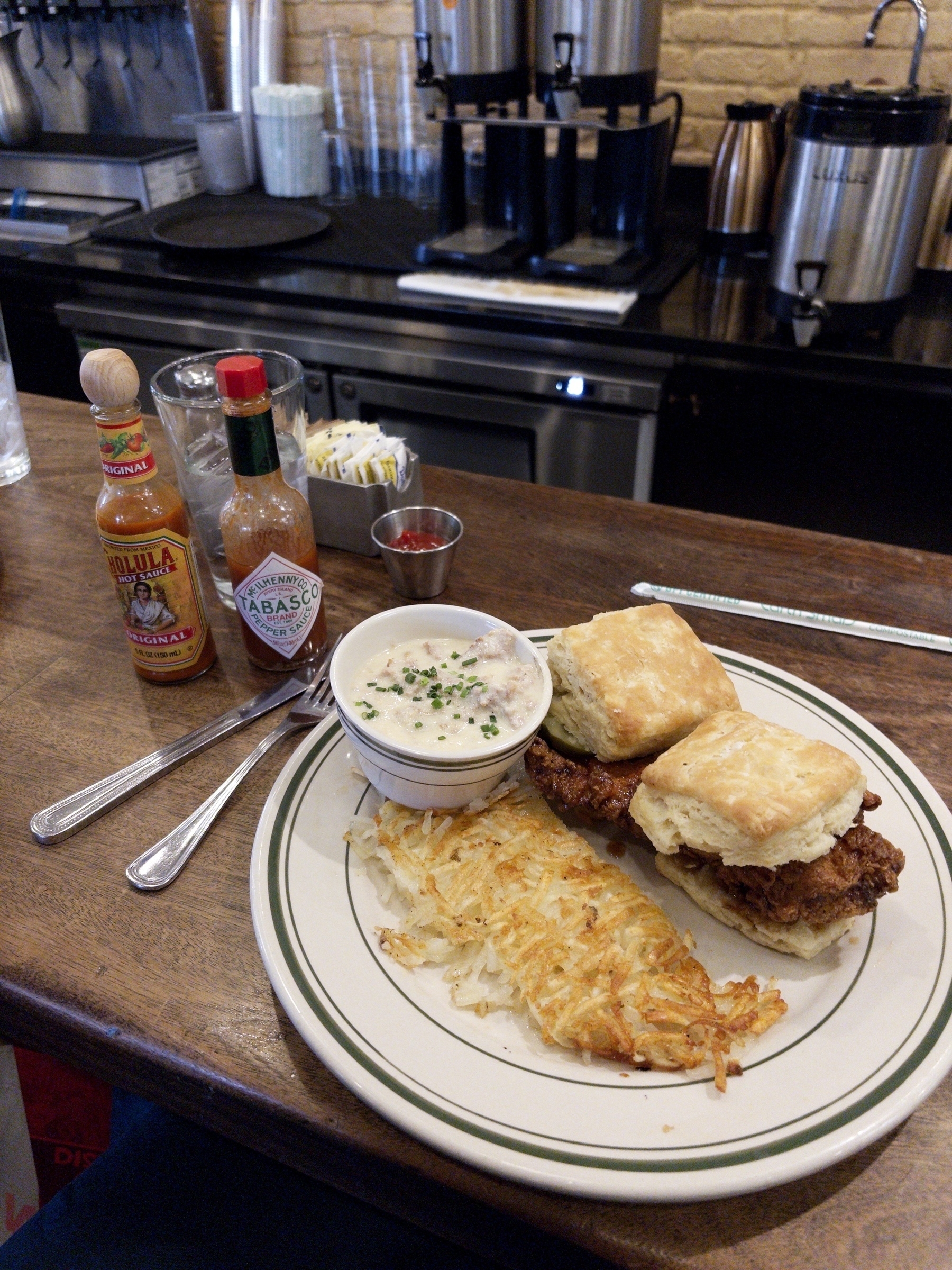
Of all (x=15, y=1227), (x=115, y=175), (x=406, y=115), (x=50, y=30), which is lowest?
(x=15, y=1227)

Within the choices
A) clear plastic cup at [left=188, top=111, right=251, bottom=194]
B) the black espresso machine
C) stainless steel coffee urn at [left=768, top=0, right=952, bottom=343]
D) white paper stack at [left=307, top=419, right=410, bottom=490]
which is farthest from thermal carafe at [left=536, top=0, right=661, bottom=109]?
clear plastic cup at [left=188, top=111, right=251, bottom=194]

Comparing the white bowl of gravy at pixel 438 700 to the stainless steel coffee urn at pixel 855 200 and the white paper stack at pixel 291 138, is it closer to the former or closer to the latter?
the stainless steel coffee urn at pixel 855 200

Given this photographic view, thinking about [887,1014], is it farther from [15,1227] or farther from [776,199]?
[776,199]

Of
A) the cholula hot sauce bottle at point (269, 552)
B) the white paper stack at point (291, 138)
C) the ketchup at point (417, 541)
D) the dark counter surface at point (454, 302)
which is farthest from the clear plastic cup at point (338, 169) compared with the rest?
the cholula hot sauce bottle at point (269, 552)

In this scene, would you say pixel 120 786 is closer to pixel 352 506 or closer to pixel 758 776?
pixel 352 506

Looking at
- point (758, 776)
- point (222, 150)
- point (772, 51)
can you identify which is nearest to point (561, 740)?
point (758, 776)

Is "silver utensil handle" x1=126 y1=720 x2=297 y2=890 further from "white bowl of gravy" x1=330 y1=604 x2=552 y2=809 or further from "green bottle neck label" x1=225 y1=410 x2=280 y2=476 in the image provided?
"green bottle neck label" x1=225 y1=410 x2=280 y2=476

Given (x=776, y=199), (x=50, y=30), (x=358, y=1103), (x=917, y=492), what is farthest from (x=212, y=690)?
(x=50, y=30)
